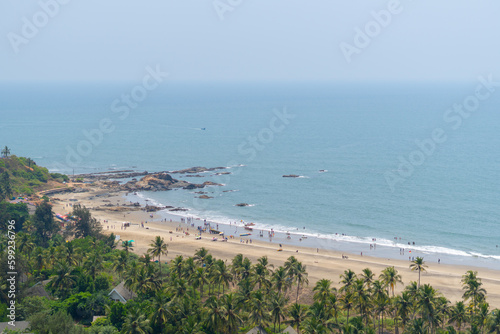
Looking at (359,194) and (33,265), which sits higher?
(359,194)

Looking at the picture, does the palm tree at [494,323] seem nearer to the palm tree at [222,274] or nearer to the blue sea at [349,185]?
the palm tree at [222,274]

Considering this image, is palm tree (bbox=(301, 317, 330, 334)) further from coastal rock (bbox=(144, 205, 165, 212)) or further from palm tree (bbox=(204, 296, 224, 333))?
coastal rock (bbox=(144, 205, 165, 212))

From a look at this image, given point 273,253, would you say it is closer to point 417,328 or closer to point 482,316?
point 482,316

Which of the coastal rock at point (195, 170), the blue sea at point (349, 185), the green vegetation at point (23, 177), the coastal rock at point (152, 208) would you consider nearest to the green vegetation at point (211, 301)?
the blue sea at point (349, 185)

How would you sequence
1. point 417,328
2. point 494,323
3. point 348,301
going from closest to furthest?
point 417,328, point 494,323, point 348,301

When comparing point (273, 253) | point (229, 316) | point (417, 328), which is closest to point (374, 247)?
point (273, 253)

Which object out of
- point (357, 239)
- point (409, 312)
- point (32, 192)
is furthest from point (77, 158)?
point (409, 312)

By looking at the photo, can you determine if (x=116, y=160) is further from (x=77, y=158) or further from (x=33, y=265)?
(x=33, y=265)
